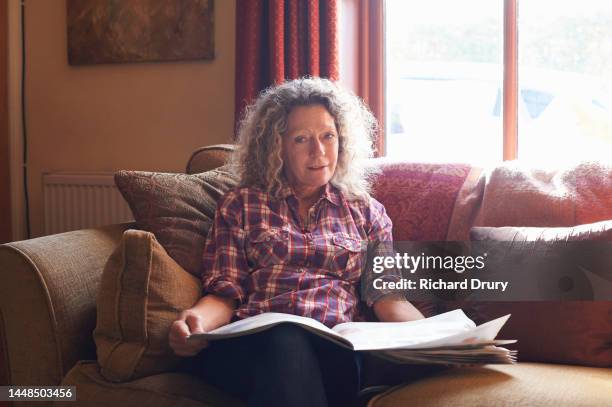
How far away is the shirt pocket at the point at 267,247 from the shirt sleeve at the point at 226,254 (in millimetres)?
22

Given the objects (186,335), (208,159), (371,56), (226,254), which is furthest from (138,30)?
(186,335)

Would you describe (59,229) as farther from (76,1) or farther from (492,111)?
(492,111)

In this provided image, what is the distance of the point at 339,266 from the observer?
1.80 meters

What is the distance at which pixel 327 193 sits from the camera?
189cm

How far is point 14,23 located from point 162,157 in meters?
0.93

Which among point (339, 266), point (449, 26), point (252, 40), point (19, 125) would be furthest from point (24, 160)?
point (339, 266)

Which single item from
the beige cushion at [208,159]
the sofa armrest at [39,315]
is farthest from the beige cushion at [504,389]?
the beige cushion at [208,159]

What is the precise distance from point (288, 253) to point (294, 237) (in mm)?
45

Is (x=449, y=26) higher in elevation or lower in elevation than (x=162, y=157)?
higher

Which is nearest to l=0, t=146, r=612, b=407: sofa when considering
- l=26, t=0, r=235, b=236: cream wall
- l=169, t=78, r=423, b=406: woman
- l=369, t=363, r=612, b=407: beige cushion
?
l=369, t=363, r=612, b=407: beige cushion

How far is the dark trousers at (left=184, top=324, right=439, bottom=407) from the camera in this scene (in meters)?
1.40

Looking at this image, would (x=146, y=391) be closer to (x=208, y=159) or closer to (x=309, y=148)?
(x=309, y=148)

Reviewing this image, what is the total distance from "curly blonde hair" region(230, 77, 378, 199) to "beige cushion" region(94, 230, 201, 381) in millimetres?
402

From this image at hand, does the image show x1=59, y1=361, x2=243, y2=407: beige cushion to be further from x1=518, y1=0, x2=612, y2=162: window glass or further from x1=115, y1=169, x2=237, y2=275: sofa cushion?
x1=518, y1=0, x2=612, y2=162: window glass
